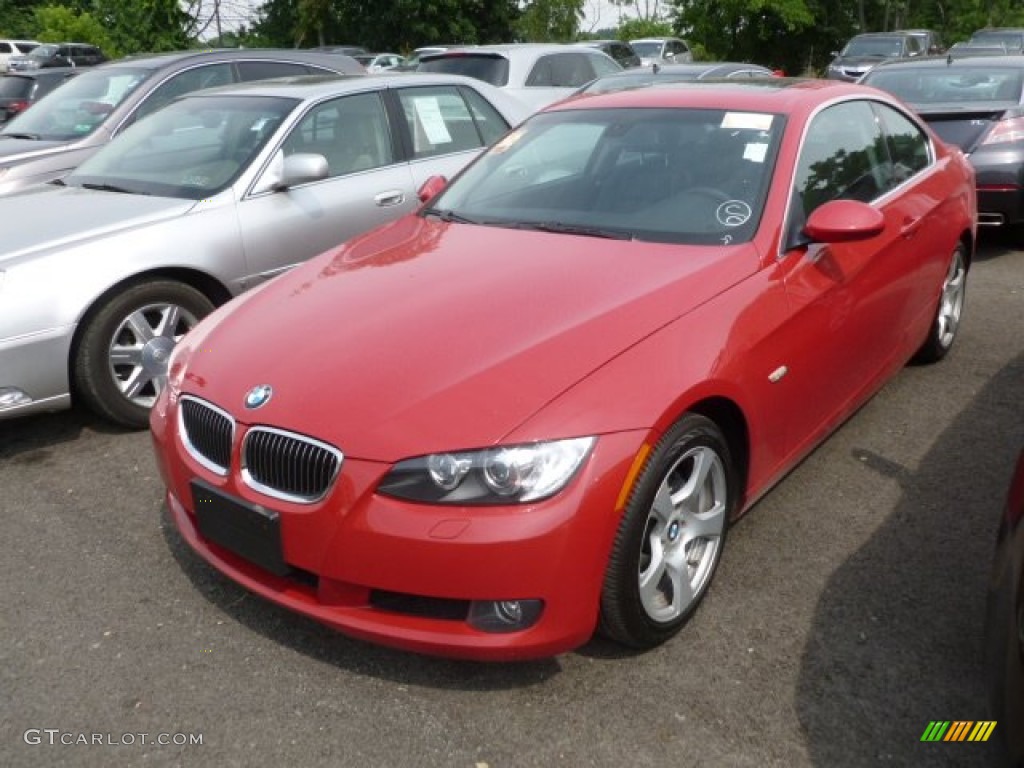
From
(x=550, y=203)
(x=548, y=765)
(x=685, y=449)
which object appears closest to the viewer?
(x=548, y=765)

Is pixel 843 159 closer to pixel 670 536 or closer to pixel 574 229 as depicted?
pixel 574 229

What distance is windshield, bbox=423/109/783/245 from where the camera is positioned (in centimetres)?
342

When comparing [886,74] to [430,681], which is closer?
[430,681]

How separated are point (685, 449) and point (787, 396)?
2.20 feet

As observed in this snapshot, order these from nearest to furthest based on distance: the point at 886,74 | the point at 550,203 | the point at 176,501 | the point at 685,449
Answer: the point at 685,449, the point at 176,501, the point at 550,203, the point at 886,74

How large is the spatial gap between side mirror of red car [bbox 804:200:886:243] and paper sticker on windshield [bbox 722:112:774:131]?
52 cm

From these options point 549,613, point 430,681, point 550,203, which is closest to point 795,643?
point 549,613

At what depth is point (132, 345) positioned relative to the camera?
4.55 metres

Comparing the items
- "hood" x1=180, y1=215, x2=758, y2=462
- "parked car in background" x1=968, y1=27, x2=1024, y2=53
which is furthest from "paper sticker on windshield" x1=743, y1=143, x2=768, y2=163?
"parked car in background" x1=968, y1=27, x2=1024, y2=53

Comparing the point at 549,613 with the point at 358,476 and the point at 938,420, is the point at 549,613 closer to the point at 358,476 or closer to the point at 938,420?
the point at 358,476

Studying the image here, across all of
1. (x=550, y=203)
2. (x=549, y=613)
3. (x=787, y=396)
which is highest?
(x=550, y=203)

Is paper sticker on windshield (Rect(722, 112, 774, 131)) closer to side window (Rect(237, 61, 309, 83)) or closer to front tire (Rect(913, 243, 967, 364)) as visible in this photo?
front tire (Rect(913, 243, 967, 364))

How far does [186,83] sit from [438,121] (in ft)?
9.66

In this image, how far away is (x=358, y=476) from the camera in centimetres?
246
